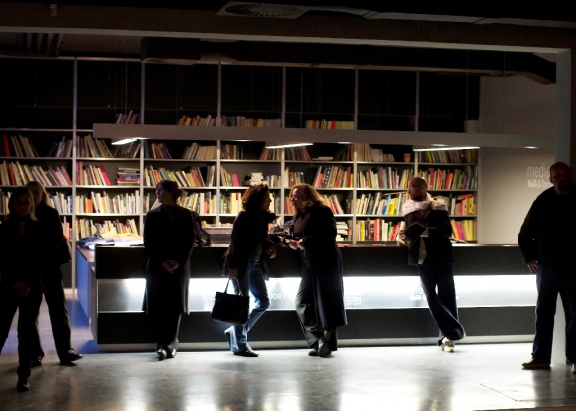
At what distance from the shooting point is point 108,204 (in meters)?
12.5

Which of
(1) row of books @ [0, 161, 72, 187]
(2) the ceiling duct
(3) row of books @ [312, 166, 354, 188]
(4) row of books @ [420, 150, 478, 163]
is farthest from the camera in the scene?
(4) row of books @ [420, 150, 478, 163]

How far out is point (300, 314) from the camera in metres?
8.21

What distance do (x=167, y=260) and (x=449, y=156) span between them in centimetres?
662

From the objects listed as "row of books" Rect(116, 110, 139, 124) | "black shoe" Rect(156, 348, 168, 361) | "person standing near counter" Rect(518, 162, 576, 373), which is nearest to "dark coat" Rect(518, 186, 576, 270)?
"person standing near counter" Rect(518, 162, 576, 373)

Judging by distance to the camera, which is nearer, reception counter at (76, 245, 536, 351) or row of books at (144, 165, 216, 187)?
reception counter at (76, 245, 536, 351)

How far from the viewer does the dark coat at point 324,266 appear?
26.4 ft

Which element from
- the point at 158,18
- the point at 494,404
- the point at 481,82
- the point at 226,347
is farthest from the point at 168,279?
the point at 481,82

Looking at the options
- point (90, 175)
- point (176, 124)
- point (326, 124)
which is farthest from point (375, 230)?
point (90, 175)

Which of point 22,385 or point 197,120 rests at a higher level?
point 197,120

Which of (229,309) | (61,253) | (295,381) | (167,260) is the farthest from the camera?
(167,260)

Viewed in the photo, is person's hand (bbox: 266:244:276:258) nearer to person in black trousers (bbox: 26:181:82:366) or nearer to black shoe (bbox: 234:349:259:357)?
black shoe (bbox: 234:349:259:357)

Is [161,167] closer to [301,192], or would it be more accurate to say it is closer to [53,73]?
[53,73]

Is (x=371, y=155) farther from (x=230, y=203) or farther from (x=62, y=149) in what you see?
(x=62, y=149)

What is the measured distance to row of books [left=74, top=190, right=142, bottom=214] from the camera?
12.5 metres
